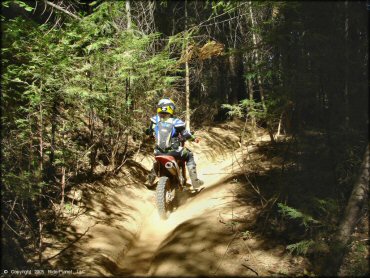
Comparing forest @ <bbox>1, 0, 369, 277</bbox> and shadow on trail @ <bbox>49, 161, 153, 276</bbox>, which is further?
shadow on trail @ <bbox>49, 161, 153, 276</bbox>

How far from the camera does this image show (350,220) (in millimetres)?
4141

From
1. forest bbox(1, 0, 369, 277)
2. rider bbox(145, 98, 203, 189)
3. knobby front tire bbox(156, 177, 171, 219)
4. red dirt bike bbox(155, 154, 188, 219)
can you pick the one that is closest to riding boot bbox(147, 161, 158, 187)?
rider bbox(145, 98, 203, 189)

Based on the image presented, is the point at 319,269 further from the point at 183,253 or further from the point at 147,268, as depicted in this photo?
the point at 147,268

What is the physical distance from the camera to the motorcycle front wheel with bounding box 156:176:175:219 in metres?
7.58

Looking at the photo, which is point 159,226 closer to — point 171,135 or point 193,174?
point 193,174

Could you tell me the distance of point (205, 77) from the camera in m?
19.8

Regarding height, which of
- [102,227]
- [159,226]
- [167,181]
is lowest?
[159,226]

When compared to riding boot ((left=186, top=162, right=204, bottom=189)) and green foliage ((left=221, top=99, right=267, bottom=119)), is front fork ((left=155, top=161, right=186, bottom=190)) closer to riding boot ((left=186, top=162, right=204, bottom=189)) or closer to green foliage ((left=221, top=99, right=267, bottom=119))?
riding boot ((left=186, top=162, right=204, bottom=189))

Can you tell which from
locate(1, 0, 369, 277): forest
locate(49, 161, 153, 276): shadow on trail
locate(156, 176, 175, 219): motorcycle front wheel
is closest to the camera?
locate(1, 0, 369, 277): forest

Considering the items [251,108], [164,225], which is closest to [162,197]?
[164,225]

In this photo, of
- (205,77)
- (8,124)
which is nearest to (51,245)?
(8,124)

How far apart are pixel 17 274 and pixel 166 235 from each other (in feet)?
10.6

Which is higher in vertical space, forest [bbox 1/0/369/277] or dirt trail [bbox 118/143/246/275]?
forest [bbox 1/0/369/277]

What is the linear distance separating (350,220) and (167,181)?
4.58 meters
